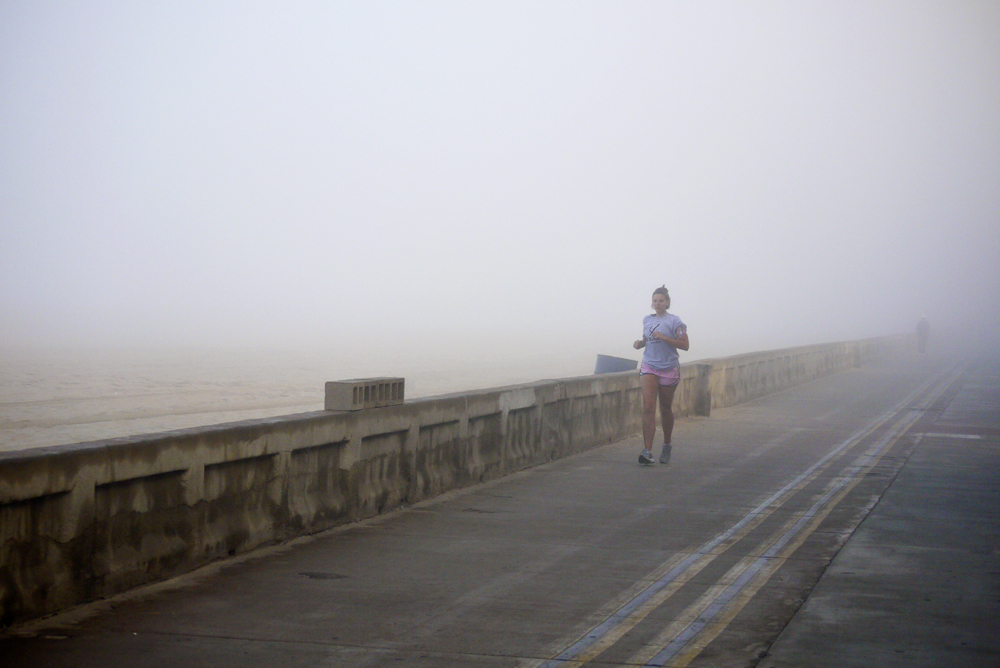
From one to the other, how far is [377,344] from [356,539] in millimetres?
57108

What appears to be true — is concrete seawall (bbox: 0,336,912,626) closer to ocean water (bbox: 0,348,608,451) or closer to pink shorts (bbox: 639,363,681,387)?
pink shorts (bbox: 639,363,681,387)

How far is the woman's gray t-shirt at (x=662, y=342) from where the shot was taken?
13680 millimetres

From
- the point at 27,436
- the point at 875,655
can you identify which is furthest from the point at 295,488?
the point at 27,436

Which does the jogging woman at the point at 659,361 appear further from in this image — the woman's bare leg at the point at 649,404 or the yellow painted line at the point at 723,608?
the yellow painted line at the point at 723,608

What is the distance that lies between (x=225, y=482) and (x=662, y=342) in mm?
6891

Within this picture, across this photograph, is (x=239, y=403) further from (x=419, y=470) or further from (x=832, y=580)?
(x=832, y=580)

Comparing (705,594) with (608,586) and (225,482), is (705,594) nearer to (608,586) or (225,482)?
(608,586)

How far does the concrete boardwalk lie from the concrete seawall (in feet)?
0.61

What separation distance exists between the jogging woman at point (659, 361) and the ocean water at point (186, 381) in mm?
5856

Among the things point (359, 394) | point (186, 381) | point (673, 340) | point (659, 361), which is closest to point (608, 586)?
point (359, 394)

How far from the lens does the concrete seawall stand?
6.30 metres

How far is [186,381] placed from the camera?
117ft

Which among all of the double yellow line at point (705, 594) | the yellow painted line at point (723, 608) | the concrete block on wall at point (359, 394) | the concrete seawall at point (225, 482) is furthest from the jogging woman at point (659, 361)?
the concrete block on wall at point (359, 394)

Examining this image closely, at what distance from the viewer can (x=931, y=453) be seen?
1559 cm
